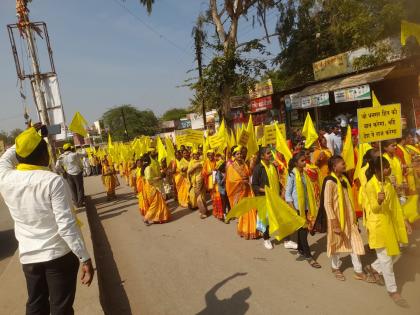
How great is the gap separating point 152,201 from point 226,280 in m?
3.97

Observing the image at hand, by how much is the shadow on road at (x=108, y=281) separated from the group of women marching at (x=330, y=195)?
1.34 metres

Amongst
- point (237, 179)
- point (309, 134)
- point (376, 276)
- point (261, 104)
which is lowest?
point (376, 276)

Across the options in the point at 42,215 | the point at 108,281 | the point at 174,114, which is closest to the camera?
the point at 42,215

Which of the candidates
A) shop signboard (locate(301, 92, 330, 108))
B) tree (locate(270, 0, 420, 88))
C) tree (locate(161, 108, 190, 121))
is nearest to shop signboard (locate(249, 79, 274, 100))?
tree (locate(270, 0, 420, 88))

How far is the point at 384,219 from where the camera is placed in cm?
369

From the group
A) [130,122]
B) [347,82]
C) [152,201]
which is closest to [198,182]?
[152,201]

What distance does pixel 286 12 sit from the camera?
19.3m

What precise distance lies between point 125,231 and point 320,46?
57.1 feet

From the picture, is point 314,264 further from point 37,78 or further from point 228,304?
point 37,78

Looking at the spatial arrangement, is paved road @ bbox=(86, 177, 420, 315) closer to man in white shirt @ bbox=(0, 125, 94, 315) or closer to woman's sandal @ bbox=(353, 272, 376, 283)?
woman's sandal @ bbox=(353, 272, 376, 283)

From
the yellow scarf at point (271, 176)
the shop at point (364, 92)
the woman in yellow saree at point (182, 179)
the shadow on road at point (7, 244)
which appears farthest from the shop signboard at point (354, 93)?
the shadow on road at point (7, 244)

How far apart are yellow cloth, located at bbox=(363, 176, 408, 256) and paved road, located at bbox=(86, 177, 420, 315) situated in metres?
0.56

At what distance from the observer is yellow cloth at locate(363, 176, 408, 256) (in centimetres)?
362

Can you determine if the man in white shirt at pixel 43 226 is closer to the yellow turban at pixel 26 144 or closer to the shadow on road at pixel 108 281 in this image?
the yellow turban at pixel 26 144
